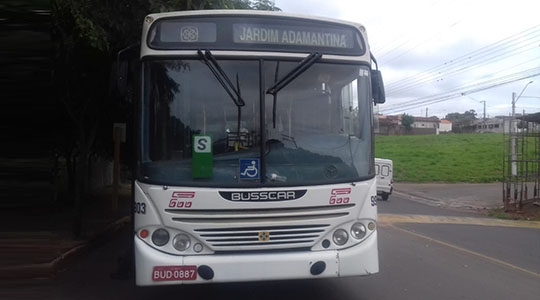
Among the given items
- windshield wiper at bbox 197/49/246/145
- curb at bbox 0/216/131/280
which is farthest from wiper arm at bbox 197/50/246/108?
curb at bbox 0/216/131/280

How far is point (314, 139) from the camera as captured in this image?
5.58 m

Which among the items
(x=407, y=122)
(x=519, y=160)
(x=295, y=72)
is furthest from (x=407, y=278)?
(x=407, y=122)

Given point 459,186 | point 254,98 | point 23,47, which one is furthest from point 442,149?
point 23,47

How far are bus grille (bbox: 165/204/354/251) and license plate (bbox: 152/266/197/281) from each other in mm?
301

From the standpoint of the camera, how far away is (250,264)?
5102 mm

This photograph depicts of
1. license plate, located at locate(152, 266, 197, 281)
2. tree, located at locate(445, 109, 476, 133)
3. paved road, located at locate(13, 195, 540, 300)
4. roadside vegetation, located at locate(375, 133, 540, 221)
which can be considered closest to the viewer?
license plate, located at locate(152, 266, 197, 281)

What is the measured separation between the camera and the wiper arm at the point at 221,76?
5.37 meters

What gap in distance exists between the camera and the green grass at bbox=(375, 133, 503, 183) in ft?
105

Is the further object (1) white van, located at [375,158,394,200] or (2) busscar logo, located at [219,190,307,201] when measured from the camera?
(1) white van, located at [375,158,394,200]

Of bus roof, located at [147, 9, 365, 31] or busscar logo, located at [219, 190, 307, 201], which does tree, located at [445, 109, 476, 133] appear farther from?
busscar logo, located at [219, 190, 307, 201]

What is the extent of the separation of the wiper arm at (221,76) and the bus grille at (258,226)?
43.8 inches

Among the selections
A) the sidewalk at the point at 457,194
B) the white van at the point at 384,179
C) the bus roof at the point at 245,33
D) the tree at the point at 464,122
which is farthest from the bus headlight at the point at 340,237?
the tree at the point at 464,122

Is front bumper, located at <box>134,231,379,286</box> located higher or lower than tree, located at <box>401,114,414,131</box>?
lower

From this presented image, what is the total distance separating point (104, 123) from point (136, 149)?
9867 millimetres
